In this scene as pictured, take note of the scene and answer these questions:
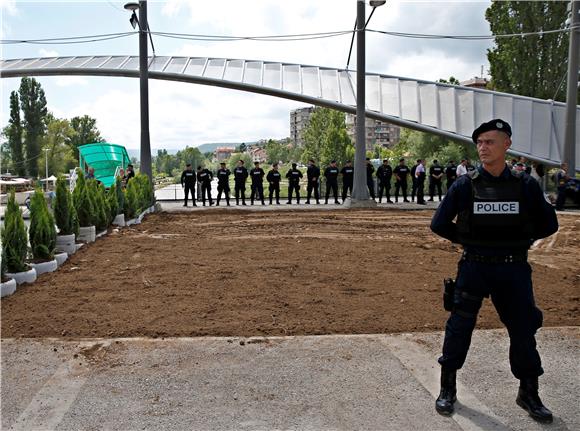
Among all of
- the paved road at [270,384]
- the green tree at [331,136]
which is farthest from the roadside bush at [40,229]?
the green tree at [331,136]

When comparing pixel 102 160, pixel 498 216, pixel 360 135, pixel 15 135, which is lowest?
pixel 498 216

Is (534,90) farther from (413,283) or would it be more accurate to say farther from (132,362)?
(132,362)

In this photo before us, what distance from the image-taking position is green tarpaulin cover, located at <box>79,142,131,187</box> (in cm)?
2653

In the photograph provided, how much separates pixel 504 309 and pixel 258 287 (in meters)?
3.50

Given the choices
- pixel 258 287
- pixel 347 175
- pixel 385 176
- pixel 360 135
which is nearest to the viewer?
pixel 258 287

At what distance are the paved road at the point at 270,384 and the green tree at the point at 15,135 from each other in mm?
71862

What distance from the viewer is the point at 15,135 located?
6781 cm

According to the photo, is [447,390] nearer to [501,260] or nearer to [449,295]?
[449,295]

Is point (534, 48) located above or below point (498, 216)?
above

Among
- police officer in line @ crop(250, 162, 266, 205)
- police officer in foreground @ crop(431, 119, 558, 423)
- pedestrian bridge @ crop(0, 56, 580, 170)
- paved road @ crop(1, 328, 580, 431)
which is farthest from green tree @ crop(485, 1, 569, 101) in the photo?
police officer in foreground @ crop(431, 119, 558, 423)

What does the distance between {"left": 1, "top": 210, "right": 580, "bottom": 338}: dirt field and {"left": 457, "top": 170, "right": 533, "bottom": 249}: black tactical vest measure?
1.79 meters

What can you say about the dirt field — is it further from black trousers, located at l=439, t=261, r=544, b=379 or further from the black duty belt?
the black duty belt

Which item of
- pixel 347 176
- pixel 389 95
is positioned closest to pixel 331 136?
pixel 389 95

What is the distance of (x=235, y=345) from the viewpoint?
177 inches
